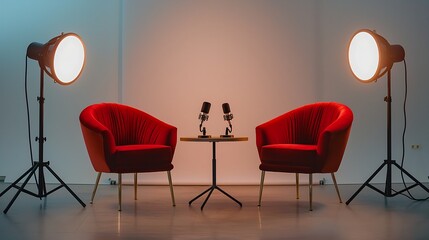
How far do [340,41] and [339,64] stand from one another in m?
0.28

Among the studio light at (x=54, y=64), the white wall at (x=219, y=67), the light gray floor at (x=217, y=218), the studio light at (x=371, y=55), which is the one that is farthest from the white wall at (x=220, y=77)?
the studio light at (x=54, y=64)

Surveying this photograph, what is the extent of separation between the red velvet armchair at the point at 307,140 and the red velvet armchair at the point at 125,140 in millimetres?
844

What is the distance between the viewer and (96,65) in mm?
5156

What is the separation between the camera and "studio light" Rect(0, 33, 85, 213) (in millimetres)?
3557

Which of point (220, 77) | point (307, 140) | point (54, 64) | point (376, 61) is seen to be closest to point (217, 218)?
point (307, 140)

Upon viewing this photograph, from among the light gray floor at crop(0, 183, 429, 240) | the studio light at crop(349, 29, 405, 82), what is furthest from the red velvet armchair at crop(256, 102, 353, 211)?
the studio light at crop(349, 29, 405, 82)

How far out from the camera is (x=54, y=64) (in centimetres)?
362

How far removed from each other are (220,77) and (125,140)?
154cm

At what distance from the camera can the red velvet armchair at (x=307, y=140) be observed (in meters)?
3.38

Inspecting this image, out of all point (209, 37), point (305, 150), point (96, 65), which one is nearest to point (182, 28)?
point (209, 37)

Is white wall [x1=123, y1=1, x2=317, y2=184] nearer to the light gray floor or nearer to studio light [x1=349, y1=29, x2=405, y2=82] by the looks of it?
the light gray floor

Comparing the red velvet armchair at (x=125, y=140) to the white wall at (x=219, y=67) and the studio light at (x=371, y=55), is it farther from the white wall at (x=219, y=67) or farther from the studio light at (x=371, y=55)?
the studio light at (x=371, y=55)

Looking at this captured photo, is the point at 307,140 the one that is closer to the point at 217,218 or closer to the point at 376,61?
the point at 376,61

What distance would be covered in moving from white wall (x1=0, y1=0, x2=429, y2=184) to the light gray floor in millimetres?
924
